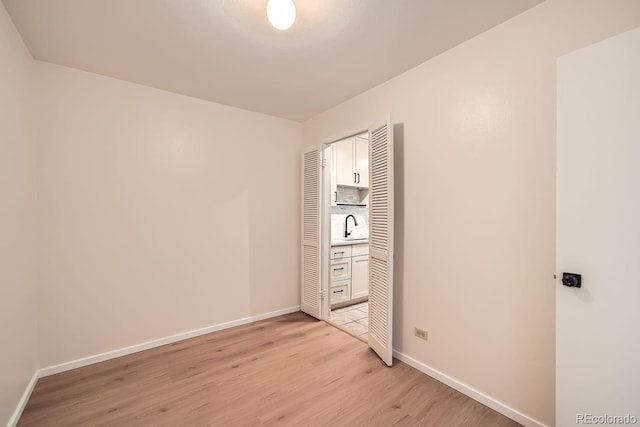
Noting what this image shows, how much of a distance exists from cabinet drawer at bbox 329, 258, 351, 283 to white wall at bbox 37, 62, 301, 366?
65 cm

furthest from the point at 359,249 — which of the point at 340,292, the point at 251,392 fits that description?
the point at 251,392

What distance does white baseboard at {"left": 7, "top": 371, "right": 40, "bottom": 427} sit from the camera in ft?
5.39

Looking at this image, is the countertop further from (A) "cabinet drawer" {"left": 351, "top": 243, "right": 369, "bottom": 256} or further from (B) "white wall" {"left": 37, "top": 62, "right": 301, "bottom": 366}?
(B) "white wall" {"left": 37, "top": 62, "right": 301, "bottom": 366}

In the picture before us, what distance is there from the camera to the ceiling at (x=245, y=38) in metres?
1.60

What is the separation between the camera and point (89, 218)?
234 cm

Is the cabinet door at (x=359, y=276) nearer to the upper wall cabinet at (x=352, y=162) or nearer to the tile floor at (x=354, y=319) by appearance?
the tile floor at (x=354, y=319)

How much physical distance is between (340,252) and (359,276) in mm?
558

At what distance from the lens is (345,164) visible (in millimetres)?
4109

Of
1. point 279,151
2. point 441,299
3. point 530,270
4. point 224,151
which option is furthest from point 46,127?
point 530,270

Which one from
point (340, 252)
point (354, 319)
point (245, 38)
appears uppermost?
point (245, 38)

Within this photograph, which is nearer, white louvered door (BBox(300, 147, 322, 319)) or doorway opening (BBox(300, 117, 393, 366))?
doorway opening (BBox(300, 117, 393, 366))

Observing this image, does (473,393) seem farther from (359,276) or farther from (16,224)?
(16,224)

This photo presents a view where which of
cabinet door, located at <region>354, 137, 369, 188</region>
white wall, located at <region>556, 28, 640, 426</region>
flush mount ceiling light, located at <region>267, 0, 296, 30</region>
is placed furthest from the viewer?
cabinet door, located at <region>354, 137, 369, 188</region>

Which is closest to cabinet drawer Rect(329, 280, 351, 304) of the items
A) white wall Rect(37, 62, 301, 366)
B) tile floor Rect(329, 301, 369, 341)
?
tile floor Rect(329, 301, 369, 341)
